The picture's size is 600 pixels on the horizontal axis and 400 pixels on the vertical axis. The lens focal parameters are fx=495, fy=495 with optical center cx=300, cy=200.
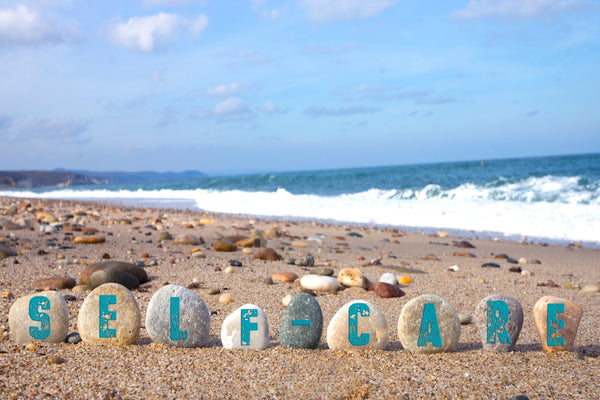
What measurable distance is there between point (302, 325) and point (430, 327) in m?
0.75

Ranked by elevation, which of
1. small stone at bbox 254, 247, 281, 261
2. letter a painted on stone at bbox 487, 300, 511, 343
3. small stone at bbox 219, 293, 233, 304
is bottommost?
small stone at bbox 219, 293, 233, 304

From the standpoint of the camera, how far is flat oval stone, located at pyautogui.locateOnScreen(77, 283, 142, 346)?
3.04m

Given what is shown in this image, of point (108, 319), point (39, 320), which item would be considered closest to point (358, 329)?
point (108, 319)

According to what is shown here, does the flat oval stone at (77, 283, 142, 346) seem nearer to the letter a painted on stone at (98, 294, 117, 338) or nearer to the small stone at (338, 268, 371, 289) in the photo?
the letter a painted on stone at (98, 294, 117, 338)

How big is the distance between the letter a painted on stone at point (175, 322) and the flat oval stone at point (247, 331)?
251mm

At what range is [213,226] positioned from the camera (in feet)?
37.0

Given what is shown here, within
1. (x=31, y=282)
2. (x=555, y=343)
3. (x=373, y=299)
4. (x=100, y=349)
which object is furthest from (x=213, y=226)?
(x=555, y=343)

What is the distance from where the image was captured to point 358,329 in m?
2.92

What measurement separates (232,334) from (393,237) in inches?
311

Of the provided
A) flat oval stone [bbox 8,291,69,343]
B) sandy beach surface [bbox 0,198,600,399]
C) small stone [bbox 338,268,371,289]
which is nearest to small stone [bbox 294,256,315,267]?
sandy beach surface [bbox 0,198,600,399]

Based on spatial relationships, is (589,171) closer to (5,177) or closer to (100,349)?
(100,349)

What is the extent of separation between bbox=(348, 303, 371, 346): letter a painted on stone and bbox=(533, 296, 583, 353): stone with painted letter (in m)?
1.05

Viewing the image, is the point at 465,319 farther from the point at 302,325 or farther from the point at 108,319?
the point at 108,319

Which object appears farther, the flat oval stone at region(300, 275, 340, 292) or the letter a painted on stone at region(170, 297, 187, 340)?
the flat oval stone at region(300, 275, 340, 292)
